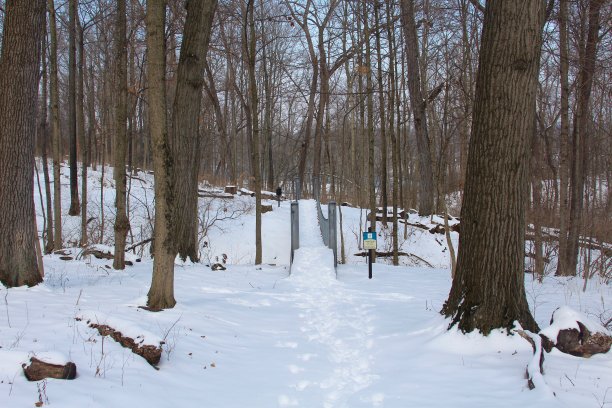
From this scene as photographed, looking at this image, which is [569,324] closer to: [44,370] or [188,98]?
[44,370]

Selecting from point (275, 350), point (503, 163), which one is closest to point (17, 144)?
point (275, 350)

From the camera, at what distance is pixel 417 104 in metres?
15.4

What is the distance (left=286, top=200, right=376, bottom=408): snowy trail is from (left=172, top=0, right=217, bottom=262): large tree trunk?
7.07 feet

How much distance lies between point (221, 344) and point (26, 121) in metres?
3.72

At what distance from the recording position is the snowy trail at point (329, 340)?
353 centimetres

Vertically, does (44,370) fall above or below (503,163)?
below

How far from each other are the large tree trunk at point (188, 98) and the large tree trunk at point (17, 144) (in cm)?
180

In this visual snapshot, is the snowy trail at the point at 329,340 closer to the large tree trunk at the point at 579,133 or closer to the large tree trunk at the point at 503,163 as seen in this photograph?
the large tree trunk at the point at 503,163

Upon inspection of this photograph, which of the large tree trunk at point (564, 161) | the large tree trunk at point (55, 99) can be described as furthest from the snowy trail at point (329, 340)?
the large tree trunk at point (55, 99)

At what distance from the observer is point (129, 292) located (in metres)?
5.95

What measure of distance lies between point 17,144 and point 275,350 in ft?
13.2

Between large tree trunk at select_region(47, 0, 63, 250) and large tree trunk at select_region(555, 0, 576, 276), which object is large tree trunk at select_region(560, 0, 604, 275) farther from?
large tree trunk at select_region(47, 0, 63, 250)

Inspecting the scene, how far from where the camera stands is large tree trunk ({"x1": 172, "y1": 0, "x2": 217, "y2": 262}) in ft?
20.7

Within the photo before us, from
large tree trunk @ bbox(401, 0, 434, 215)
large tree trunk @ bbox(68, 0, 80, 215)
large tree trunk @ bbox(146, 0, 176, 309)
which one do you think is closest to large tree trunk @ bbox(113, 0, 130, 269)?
large tree trunk @ bbox(146, 0, 176, 309)
